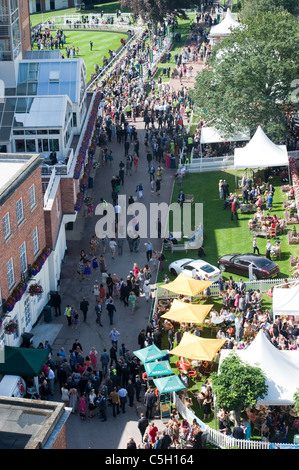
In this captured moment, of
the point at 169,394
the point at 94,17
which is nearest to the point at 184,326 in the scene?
the point at 169,394

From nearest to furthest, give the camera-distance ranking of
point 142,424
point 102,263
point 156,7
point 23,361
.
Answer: point 142,424
point 23,361
point 102,263
point 156,7

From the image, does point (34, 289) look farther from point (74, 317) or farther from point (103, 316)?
point (103, 316)

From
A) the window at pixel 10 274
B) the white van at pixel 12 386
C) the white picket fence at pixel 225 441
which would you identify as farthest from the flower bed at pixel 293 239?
the white van at pixel 12 386

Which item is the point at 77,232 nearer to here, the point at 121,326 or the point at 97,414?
the point at 121,326

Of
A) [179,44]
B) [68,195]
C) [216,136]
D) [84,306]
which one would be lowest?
[84,306]

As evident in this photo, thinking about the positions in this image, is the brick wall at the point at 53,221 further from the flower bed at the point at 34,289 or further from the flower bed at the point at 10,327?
the flower bed at the point at 10,327

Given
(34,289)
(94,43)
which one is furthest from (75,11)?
(34,289)

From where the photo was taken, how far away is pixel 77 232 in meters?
47.7

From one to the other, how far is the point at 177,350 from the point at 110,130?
92.7ft

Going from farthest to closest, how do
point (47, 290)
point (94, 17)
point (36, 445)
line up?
point (94, 17) → point (47, 290) → point (36, 445)

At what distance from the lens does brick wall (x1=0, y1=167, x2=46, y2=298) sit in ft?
113

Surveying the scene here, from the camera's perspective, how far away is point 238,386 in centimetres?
2967

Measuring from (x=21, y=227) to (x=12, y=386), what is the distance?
7.68m

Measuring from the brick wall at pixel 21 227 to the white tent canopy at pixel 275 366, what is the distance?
957 centimetres
